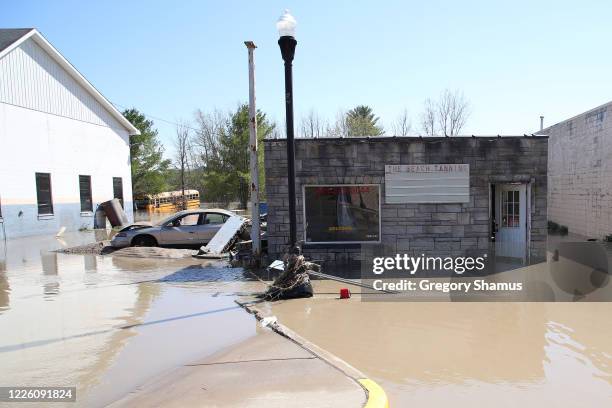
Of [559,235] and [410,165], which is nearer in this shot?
[410,165]

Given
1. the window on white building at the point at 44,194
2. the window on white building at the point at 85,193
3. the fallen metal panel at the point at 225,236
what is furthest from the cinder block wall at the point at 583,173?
the window on white building at the point at 85,193

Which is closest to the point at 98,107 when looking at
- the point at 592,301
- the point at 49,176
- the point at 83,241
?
the point at 49,176

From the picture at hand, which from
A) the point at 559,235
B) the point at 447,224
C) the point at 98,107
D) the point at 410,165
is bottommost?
the point at 559,235

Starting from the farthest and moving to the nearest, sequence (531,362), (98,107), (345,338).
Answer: (98,107) < (345,338) < (531,362)

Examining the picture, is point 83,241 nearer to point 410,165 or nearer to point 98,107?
point 98,107

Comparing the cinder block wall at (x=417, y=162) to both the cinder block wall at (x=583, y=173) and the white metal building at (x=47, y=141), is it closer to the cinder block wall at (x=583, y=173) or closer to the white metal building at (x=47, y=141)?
the cinder block wall at (x=583, y=173)

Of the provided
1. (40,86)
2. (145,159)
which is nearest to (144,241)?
(40,86)

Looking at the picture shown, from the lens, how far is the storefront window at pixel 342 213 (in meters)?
10.8

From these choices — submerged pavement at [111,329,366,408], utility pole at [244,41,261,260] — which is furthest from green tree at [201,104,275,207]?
submerged pavement at [111,329,366,408]

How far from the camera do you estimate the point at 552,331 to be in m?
5.89

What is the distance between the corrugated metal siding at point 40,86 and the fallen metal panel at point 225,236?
12306 mm

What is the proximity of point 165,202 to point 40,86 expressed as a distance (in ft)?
73.9

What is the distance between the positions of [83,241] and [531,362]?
17.0 metres

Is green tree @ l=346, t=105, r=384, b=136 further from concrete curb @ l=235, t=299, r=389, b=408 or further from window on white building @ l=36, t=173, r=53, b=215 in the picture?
concrete curb @ l=235, t=299, r=389, b=408
